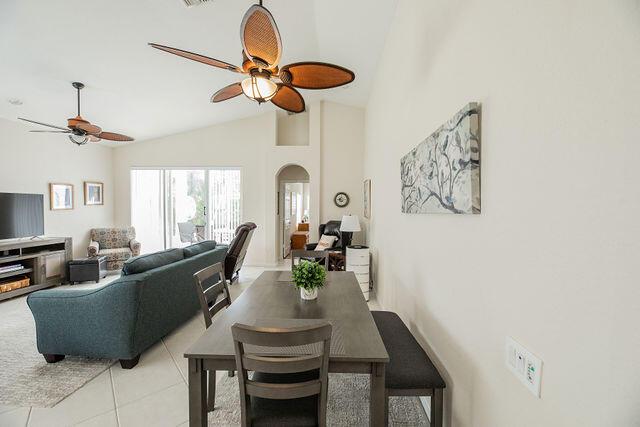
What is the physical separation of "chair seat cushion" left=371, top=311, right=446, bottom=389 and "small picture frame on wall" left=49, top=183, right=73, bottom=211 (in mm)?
6232

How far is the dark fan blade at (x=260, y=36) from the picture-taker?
1.52 metres

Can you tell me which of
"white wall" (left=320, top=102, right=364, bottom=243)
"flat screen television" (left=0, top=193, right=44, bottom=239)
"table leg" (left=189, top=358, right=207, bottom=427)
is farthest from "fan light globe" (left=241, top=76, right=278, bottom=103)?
"flat screen television" (left=0, top=193, right=44, bottom=239)

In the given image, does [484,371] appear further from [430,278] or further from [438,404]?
[430,278]

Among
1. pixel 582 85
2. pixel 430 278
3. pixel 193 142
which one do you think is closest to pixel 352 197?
pixel 193 142

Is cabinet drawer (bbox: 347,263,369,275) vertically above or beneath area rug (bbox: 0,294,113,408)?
above

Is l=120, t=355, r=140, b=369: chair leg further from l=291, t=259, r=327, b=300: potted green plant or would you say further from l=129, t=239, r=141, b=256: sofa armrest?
→ l=129, t=239, r=141, b=256: sofa armrest

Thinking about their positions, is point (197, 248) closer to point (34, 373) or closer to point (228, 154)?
point (34, 373)

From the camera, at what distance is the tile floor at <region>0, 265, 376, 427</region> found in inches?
72.1

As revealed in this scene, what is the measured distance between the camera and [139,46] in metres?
3.28

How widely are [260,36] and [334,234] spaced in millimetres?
4436

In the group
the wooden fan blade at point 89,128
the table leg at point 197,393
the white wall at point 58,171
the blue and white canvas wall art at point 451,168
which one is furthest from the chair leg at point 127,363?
the white wall at point 58,171

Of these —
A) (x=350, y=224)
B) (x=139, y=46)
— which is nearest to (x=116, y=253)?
(x=139, y=46)

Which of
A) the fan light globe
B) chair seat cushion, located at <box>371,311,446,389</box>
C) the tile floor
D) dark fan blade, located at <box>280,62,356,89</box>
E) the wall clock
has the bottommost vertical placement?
the tile floor

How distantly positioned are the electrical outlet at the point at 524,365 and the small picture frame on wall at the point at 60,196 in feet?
22.6
